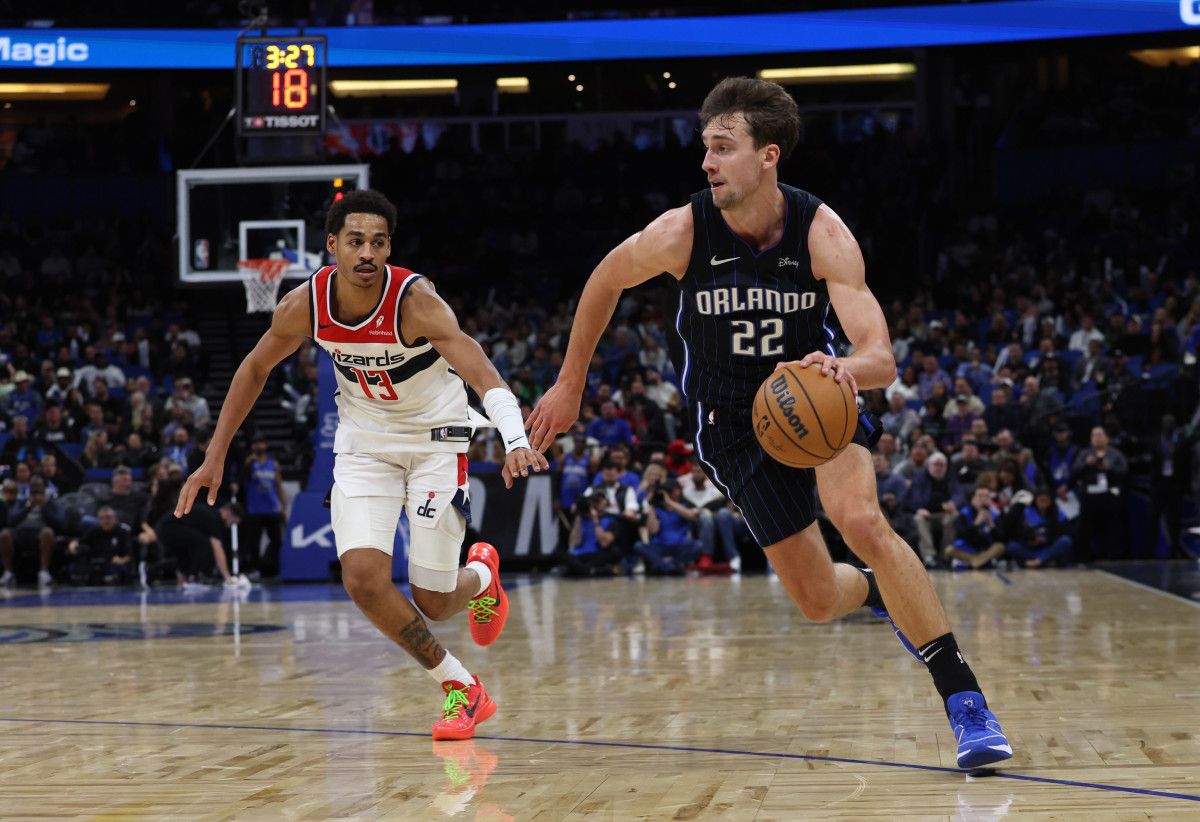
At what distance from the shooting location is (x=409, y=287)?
6035 mm

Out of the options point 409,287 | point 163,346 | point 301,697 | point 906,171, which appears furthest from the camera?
point 906,171

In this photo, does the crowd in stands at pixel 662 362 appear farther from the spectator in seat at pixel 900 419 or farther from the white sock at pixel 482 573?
the white sock at pixel 482 573

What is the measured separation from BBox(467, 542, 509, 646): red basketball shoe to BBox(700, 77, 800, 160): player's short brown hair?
2.74 meters

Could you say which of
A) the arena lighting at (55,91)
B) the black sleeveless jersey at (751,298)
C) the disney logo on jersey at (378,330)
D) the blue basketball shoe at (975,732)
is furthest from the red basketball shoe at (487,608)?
the arena lighting at (55,91)

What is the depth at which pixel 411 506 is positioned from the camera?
623 cm

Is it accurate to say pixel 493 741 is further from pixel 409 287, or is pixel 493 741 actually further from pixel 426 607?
pixel 409 287

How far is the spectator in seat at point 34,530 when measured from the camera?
1686 centimetres

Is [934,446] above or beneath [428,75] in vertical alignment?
beneath

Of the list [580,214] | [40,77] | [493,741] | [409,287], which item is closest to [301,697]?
[493,741]

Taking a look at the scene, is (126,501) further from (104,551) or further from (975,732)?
(975,732)

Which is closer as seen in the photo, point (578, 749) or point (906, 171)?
point (578, 749)

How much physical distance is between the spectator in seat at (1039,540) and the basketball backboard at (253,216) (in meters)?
7.84

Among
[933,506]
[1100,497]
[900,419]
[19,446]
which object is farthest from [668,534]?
[19,446]

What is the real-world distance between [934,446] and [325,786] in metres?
13.0
